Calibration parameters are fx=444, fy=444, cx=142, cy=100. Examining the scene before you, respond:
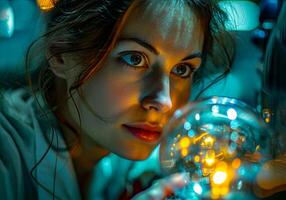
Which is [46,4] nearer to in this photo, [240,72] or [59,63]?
[59,63]

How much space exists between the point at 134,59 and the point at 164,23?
0.09 m

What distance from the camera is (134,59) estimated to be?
2.89ft

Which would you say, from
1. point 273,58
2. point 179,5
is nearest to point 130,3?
point 179,5

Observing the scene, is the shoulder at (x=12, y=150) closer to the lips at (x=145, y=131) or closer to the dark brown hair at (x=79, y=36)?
the dark brown hair at (x=79, y=36)

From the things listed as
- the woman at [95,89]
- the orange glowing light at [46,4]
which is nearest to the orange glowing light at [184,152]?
the woman at [95,89]

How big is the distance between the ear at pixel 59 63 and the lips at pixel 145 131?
163 mm

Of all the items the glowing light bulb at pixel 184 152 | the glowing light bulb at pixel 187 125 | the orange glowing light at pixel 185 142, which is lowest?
the glowing light bulb at pixel 184 152

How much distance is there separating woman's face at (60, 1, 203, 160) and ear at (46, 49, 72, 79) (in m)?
0.02

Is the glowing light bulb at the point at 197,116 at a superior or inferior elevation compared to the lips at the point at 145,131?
superior

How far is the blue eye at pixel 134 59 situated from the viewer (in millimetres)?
875

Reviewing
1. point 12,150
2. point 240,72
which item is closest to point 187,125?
point 240,72

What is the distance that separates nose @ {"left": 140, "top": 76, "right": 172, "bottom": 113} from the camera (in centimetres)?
86

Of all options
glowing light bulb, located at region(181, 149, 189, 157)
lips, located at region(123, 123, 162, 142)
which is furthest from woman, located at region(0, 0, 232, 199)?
glowing light bulb, located at region(181, 149, 189, 157)

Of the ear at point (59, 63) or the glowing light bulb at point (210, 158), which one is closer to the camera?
the glowing light bulb at point (210, 158)
